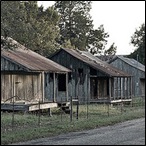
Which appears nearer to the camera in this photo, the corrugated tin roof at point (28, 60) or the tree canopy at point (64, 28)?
the corrugated tin roof at point (28, 60)

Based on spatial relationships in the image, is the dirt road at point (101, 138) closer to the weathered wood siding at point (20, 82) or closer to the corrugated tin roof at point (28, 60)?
the corrugated tin roof at point (28, 60)

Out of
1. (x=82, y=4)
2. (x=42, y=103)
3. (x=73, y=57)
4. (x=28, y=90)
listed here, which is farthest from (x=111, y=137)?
(x=82, y=4)

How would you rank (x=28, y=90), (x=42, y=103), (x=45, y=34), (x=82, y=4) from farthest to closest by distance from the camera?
(x=82, y=4)
(x=45, y=34)
(x=28, y=90)
(x=42, y=103)

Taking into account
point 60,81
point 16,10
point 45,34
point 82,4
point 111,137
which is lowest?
point 111,137

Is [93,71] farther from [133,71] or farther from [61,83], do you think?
[133,71]

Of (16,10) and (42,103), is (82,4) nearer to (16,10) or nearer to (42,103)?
(42,103)

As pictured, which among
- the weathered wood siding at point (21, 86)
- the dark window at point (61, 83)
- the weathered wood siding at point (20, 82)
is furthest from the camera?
the dark window at point (61, 83)

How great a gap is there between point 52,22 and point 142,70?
1432 centimetres

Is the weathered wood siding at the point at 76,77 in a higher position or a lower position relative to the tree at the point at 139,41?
lower

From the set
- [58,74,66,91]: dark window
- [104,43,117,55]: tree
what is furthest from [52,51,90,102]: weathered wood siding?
[104,43,117,55]: tree

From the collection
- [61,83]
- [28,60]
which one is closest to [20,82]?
[28,60]

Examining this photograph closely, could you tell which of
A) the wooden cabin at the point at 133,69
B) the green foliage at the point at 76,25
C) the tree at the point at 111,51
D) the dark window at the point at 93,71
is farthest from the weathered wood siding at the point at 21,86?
the tree at the point at 111,51

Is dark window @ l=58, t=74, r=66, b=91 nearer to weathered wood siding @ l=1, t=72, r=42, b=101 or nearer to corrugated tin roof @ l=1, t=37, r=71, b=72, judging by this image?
corrugated tin roof @ l=1, t=37, r=71, b=72

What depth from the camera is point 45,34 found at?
48625mm
